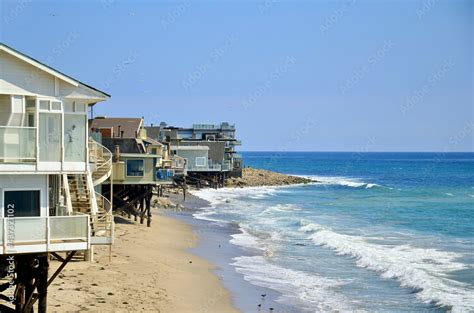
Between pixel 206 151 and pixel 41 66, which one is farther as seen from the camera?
pixel 206 151

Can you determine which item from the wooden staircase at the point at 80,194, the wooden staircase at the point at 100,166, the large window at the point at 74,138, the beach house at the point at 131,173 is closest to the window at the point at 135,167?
the beach house at the point at 131,173

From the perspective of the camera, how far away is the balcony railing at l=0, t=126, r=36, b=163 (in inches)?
604

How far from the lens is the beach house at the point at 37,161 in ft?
50.6

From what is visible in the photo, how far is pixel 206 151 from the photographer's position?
83375 millimetres

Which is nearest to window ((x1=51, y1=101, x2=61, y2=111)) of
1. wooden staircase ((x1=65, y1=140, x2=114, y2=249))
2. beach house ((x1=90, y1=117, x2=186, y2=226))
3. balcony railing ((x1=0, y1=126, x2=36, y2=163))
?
balcony railing ((x1=0, y1=126, x2=36, y2=163))

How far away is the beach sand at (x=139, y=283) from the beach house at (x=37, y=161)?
12.4 feet

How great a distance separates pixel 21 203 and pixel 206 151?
222 feet

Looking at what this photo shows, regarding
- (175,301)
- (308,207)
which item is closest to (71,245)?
(175,301)

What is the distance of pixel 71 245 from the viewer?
16.1 m

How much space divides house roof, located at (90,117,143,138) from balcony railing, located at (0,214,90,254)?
28.8m

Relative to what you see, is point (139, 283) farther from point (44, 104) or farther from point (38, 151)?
point (44, 104)

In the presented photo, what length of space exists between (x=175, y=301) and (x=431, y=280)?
11.2 m

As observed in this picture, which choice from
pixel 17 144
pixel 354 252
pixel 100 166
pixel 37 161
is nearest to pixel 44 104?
pixel 17 144

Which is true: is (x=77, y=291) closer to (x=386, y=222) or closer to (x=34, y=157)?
(x=34, y=157)
